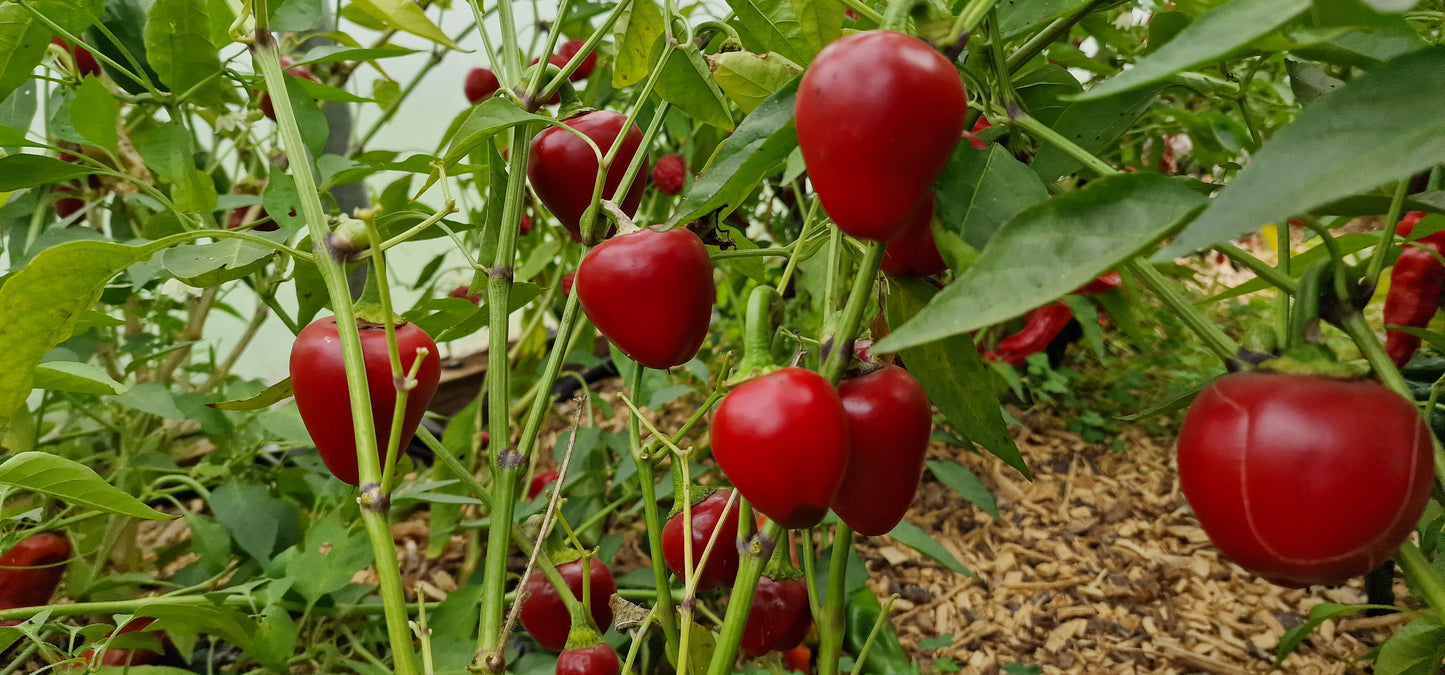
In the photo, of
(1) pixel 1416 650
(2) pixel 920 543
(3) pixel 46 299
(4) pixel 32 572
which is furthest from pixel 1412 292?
(4) pixel 32 572

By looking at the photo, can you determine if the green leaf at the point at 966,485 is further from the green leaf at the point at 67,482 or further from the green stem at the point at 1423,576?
the green leaf at the point at 67,482

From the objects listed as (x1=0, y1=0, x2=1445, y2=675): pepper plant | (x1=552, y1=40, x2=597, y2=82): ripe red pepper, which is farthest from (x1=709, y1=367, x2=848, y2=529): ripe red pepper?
(x1=552, y1=40, x2=597, y2=82): ripe red pepper

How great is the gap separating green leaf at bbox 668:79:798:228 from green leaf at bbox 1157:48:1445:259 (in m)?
0.13

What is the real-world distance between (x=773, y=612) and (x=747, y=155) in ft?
1.06

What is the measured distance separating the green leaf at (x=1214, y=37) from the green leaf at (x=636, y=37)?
0.38m

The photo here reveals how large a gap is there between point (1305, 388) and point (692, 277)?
221 millimetres

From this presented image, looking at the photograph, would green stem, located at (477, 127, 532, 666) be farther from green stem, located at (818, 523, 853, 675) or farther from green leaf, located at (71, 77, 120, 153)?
green leaf, located at (71, 77, 120, 153)

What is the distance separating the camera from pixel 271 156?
3.58 feet

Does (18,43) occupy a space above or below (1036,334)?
above

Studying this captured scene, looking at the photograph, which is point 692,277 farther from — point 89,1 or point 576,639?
point 89,1

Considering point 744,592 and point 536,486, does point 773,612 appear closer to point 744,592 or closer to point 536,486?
point 744,592

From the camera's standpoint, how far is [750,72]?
407 mm

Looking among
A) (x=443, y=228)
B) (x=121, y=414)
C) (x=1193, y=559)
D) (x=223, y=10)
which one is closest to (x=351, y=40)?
(x=223, y=10)

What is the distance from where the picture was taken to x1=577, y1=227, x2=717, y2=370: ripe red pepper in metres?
0.36
